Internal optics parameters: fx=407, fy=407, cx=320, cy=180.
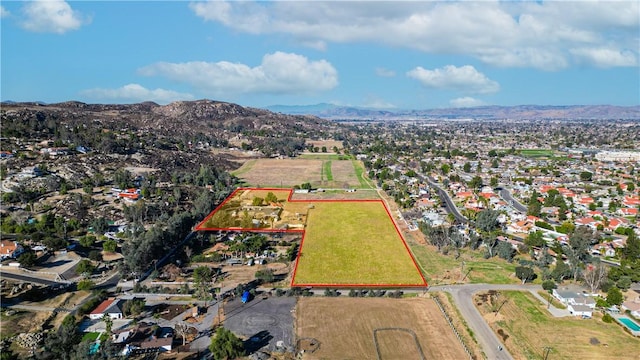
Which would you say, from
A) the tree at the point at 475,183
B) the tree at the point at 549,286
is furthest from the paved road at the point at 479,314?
the tree at the point at 475,183

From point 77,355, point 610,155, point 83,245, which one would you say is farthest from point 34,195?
point 610,155

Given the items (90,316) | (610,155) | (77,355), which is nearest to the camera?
(77,355)

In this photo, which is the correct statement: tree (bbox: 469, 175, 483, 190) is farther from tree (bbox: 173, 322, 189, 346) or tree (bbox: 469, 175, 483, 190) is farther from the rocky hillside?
tree (bbox: 173, 322, 189, 346)

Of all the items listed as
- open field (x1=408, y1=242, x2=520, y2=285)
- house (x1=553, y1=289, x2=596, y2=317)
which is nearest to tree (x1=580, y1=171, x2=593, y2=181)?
open field (x1=408, y1=242, x2=520, y2=285)

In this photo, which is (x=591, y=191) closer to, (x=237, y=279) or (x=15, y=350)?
(x=237, y=279)

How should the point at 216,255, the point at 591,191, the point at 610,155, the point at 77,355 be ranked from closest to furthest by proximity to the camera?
the point at 77,355 < the point at 216,255 < the point at 591,191 < the point at 610,155

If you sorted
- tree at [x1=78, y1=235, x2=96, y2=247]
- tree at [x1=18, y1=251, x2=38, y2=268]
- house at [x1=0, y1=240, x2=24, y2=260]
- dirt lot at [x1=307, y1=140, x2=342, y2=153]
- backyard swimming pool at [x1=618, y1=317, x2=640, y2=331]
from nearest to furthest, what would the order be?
backyard swimming pool at [x1=618, y1=317, x2=640, y2=331] → tree at [x1=18, y1=251, x2=38, y2=268] → house at [x1=0, y1=240, x2=24, y2=260] → tree at [x1=78, y1=235, x2=96, y2=247] → dirt lot at [x1=307, y1=140, x2=342, y2=153]

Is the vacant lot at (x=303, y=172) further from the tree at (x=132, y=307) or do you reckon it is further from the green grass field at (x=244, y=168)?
the tree at (x=132, y=307)
